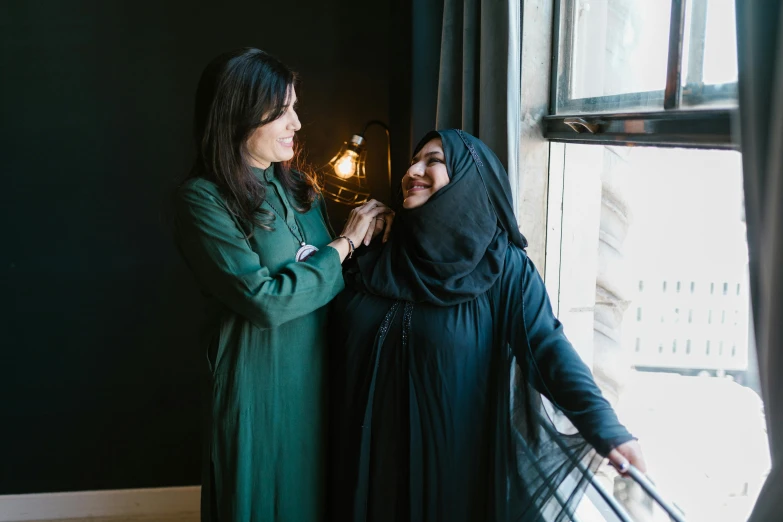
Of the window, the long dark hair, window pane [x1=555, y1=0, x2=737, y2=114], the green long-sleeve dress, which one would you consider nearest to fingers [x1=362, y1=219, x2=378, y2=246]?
the green long-sleeve dress

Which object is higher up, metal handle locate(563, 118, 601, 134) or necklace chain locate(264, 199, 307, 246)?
metal handle locate(563, 118, 601, 134)

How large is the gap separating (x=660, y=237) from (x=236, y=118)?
1.16m

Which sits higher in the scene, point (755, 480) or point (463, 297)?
point (463, 297)

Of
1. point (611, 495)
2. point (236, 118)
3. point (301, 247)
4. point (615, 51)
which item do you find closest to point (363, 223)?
point (301, 247)

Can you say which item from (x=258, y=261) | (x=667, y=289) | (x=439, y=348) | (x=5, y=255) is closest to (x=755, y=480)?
(x=667, y=289)

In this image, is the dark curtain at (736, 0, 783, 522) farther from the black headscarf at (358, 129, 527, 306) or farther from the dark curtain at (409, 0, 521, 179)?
the dark curtain at (409, 0, 521, 179)

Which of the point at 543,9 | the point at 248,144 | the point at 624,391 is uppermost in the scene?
the point at 543,9

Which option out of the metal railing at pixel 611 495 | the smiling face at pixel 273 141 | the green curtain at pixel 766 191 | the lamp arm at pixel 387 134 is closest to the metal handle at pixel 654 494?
the metal railing at pixel 611 495

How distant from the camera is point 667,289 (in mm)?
1919

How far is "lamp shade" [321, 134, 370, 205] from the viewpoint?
8.84 feet

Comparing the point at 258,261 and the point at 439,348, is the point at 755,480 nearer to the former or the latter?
the point at 439,348

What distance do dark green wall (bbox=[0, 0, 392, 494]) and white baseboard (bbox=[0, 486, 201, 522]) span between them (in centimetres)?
5

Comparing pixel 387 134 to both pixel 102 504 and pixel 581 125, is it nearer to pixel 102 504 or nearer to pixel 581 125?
pixel 581 125

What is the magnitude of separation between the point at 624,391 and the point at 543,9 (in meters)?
1.24
